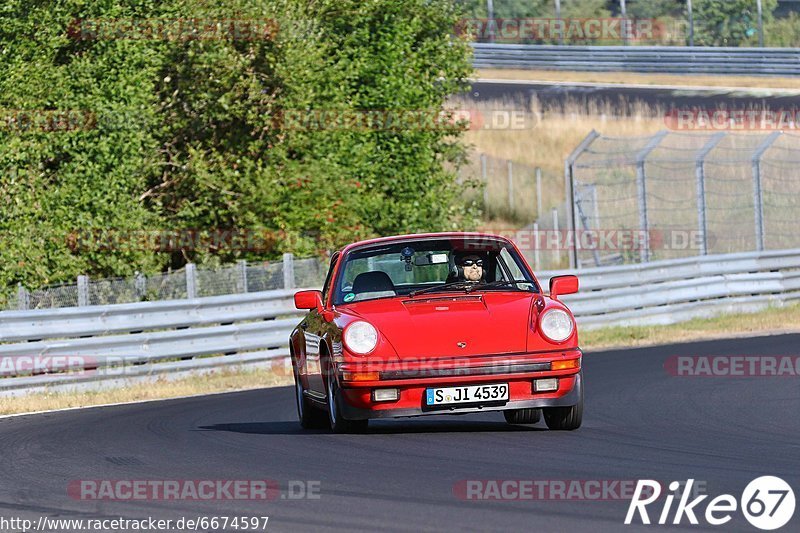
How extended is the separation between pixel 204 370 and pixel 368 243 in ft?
24.2

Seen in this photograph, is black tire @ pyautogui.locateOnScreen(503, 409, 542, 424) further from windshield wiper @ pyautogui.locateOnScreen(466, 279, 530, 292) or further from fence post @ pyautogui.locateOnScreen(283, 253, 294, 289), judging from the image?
fence post @ pyautogui.locateOnScreen(283, 253, 294, 289)

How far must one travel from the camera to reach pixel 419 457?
8438 millimetres

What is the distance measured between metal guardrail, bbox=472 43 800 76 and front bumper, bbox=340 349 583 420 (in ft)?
127

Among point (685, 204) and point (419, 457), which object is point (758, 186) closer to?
point (685, 204)

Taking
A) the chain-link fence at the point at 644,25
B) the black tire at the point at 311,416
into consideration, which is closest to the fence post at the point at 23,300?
the black tire at the point at 311,416

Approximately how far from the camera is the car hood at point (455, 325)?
932 cm

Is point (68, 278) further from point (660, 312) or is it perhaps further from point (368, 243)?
point (368, 243)

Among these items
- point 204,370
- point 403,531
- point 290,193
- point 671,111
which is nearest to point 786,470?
point 403,531

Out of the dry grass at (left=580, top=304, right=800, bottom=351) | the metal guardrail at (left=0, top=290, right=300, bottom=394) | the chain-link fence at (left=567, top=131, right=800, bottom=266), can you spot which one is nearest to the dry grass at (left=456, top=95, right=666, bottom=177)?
the chain-link fence at (left=567, top=131, right=800, bottom=266)

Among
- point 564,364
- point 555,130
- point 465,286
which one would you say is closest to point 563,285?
point 465,286

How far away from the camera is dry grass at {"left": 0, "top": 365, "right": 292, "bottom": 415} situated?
1516 cm

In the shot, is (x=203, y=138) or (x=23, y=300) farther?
(x=203, y=138)

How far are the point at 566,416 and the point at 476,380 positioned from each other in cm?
75

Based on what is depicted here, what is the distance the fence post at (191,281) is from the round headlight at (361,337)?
8919 millimetres
